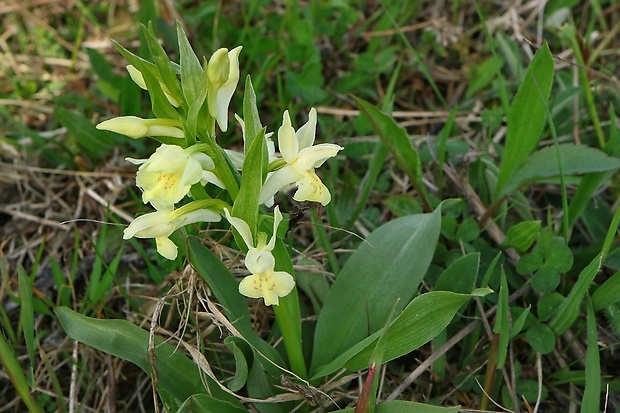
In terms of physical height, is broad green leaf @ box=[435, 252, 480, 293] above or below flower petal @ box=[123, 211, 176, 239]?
below

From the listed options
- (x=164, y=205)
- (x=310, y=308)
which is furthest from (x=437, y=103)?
(x=164, y=205)

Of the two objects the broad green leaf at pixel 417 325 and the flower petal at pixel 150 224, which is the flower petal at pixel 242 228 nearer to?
the flower petal at pixel 150 224

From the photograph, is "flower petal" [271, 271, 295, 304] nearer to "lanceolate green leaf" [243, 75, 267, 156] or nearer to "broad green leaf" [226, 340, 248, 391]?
→ "broad green leaf" [226, 340, 248, 391]

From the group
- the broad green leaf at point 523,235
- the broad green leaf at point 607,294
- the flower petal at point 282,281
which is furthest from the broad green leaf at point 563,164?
the flower petal at point 282,281

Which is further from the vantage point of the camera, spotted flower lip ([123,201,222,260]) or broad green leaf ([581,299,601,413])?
broad green leaf ([581,299,601,413])

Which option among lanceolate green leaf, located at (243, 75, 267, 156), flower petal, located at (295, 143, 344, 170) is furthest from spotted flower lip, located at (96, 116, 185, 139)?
flower petal, located at (295, 143, 344, 170)

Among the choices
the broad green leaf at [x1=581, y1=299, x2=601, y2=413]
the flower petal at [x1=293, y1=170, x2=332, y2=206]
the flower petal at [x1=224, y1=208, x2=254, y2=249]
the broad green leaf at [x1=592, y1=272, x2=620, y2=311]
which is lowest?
the broad green leaf at [x1=581, y1=299, x2=601, y2=413]

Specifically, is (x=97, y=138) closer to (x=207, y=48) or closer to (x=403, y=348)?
(x=207, y=48)

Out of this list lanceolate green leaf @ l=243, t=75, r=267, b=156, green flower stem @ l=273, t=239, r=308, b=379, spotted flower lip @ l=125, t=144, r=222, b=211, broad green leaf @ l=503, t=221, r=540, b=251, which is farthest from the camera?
broad green leaf @ l=503, t=221, r=540, b=251
